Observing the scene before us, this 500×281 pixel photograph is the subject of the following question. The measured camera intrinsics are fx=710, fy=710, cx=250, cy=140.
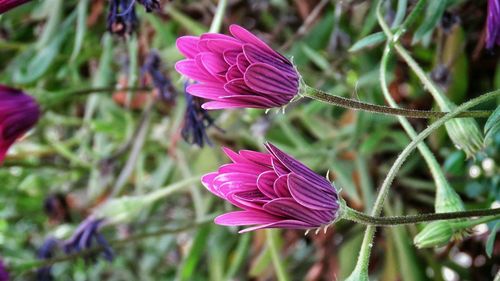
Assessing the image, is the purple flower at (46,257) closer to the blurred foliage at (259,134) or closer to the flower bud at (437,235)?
the blurred foliage at (259,134)

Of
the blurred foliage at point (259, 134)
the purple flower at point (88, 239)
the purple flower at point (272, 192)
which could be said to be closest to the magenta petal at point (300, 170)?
the purple flower at point (272, 192)

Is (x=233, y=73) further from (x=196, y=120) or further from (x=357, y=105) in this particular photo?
(x=196, y=120)

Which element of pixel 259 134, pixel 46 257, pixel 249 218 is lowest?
pixel 46 257

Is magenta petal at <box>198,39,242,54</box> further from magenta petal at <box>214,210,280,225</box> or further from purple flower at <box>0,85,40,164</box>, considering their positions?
purple flower at <box>0,85,40,164</box>

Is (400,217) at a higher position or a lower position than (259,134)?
higher

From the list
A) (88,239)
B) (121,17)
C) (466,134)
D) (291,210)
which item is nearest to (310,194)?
(291,210)

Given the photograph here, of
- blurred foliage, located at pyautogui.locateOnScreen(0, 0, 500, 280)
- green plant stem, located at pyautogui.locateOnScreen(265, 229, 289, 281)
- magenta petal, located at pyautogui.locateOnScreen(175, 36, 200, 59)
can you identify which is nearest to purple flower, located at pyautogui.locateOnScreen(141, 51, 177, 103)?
blurred foliage, located at pyautogui.locateOnScreen(0, 0, 500, 280)

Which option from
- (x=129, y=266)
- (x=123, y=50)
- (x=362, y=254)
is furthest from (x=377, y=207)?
(x=129, y=266)
